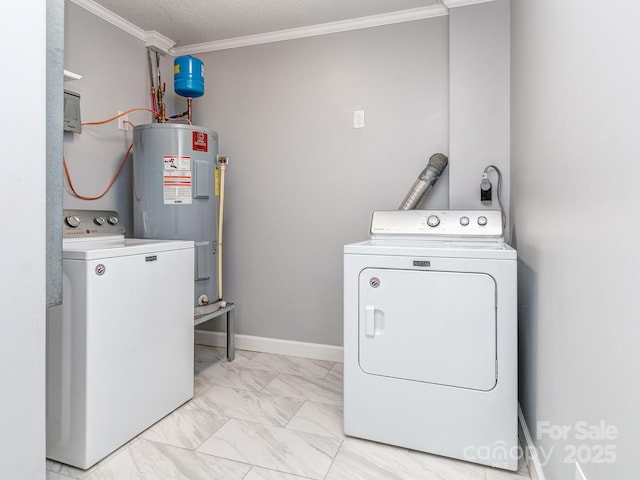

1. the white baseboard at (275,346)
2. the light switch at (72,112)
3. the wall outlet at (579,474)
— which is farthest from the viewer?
the white baseboard at (275,346)

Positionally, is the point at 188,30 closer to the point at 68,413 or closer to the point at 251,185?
the point at 251,185

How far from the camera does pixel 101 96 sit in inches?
97.1

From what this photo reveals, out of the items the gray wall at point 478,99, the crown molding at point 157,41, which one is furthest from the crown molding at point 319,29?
the gray wall at point 478,99

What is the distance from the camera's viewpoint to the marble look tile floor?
1.48 m

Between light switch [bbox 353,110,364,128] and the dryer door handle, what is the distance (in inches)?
56.4

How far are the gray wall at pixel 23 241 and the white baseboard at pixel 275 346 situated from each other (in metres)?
1.77

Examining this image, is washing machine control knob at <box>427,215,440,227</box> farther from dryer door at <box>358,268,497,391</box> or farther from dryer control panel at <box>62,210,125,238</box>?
dryer control panel at <box>62,210,125,238</box>

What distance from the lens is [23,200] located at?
107cm

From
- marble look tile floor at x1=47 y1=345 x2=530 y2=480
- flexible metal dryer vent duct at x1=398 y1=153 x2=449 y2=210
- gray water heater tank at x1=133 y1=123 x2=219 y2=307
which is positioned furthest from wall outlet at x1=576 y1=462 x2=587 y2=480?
gray water heater tank at x1=133 y1=123 x2=219 y2=307

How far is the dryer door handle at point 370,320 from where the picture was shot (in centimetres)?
165

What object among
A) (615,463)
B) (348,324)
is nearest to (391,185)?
(348,324)

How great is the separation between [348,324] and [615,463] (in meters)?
1.07

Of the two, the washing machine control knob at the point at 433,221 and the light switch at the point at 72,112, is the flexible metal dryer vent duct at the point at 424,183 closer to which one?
the washing machine control knob at the point at 433,221

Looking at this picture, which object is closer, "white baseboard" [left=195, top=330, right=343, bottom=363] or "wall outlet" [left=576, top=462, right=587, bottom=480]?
"wall outlet" [left=576, top=462, right=587, bottom=480]
